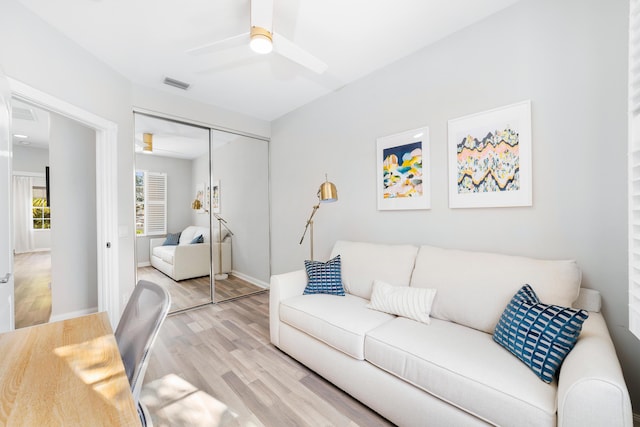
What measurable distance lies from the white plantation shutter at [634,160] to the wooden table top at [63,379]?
1871mm

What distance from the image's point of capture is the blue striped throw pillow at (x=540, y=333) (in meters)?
1.20

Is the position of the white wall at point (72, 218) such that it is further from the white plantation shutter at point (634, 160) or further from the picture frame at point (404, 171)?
the white plantation shutter at point (634, 160)

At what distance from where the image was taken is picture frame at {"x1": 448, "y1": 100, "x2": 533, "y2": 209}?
1871 millimetres

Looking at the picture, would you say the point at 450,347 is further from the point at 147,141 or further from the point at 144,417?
the point at 147,141

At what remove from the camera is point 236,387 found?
1877 millimetres

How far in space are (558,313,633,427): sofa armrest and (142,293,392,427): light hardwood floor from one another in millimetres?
943

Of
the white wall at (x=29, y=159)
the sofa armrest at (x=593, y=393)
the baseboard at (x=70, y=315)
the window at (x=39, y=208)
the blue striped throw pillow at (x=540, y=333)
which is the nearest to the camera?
the sofa armrest at (x=593, y=393)

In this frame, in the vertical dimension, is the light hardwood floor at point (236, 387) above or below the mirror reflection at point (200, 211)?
below

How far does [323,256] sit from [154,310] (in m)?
2.38

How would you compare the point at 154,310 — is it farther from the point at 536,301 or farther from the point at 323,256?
the point at 323,256

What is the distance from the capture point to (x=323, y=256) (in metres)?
3.33

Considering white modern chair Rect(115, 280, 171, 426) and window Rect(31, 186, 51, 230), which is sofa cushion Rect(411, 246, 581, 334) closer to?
white modern chair Rect(115, 280, 171, 426)

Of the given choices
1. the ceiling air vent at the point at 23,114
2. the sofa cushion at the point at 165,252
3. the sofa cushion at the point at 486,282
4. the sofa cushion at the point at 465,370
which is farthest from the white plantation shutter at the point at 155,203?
the sofa cushion at the point at 486,282

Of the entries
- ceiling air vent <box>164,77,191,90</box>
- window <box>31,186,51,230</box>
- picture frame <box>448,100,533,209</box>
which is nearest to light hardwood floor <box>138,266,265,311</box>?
ceiling air vent <box>164,77,191,90</box>
